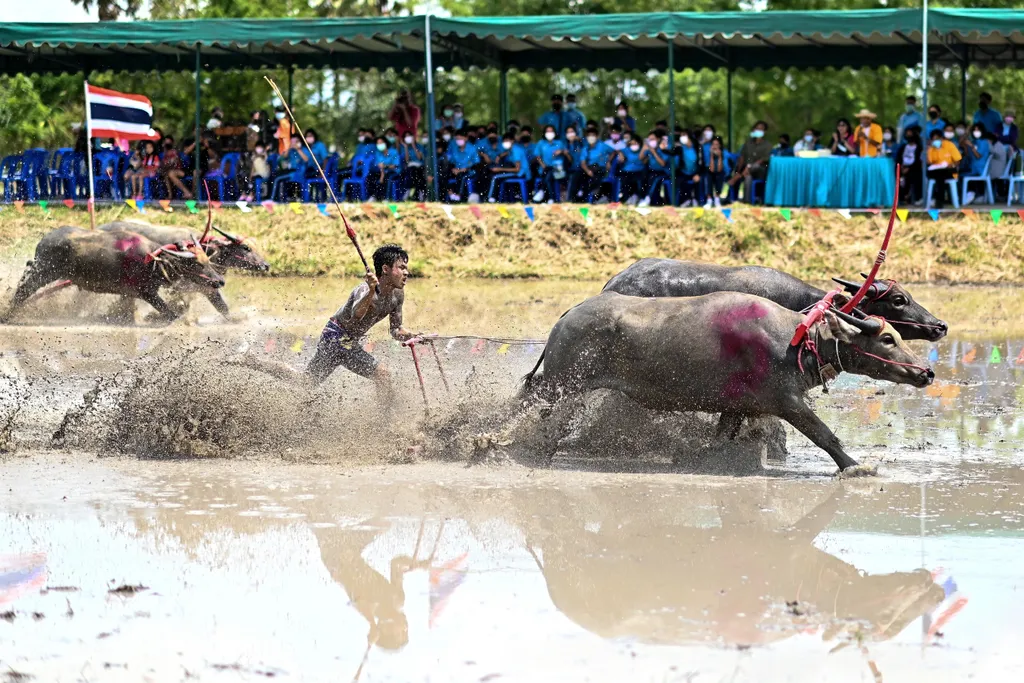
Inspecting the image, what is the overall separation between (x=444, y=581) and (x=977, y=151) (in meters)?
16.2

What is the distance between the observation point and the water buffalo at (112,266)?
13875 mm

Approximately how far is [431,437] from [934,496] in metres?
2.96

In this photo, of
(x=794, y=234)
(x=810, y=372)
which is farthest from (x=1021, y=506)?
(x=794, y=234)

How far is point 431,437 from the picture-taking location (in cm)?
853

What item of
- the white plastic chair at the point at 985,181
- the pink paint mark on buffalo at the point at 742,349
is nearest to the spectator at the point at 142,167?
the white plastic chair at the point at 985,181

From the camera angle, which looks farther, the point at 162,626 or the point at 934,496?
the point at 934,496

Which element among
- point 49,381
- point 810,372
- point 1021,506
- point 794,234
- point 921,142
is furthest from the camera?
point 921,142

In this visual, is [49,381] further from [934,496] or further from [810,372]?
[934,496]

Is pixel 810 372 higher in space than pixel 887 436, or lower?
higher

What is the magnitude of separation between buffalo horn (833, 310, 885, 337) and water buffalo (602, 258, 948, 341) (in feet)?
4.97

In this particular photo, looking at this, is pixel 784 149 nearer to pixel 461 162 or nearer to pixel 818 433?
pixel 461 162

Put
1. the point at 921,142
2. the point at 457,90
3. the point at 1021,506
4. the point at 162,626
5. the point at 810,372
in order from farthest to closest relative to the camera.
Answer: the point at 457,90 → the point at 921,142 → the point at 810,372 → the point at 1021,506 → the point at 162,626

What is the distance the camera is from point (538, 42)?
915 inches

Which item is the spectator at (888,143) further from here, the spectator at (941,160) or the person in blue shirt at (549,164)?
the person in blue shirt at (549,164)
